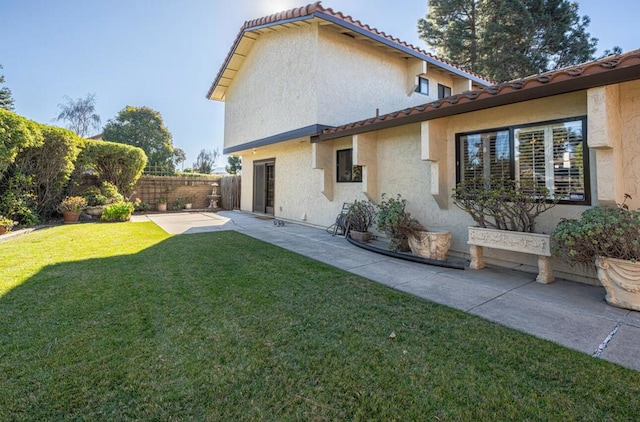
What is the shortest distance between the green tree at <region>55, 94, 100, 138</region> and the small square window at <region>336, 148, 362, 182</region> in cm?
3043

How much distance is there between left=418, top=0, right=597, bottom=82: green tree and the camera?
729 inches

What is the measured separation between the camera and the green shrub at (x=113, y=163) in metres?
13.0

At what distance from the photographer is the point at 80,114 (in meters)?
29.2

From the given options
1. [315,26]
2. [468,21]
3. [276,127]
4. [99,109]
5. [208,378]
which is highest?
[468,21]

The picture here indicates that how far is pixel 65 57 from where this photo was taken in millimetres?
16688

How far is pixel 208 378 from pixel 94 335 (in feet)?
5.39

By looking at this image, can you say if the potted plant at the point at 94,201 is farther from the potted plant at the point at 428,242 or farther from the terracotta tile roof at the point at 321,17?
the potted plant at the point at 428,242

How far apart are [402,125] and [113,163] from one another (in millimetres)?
13744

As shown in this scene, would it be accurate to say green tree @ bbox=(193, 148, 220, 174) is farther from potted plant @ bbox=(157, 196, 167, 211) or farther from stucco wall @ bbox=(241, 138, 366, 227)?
stucco wall @ bbox=(241, 138, 366, 227)

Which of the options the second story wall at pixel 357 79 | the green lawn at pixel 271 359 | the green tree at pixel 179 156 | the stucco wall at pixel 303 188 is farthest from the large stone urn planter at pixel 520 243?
the green tree at pixel 179 156

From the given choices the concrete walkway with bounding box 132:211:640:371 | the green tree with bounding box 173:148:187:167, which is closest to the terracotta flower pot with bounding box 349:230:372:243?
the concrete walkway with bounding box 132:211:640:371

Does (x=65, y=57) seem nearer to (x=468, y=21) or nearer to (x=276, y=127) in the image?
(x=276, y=127)

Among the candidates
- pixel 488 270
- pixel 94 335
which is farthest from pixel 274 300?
pixel 488 270

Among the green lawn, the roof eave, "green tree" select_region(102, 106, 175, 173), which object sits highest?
"green tree" select_region(102, 106, 175, 173)
